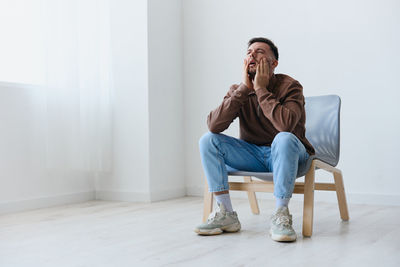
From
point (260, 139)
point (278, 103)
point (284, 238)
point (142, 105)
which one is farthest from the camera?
point (142, 105)

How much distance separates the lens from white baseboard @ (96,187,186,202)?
11.5 feet

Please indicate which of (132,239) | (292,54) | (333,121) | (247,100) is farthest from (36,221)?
(292,54)

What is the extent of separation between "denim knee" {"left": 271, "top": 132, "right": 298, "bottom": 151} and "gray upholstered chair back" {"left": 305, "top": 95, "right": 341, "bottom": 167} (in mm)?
493

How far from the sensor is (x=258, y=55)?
2250 mm

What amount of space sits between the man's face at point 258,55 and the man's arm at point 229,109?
10 centimetres

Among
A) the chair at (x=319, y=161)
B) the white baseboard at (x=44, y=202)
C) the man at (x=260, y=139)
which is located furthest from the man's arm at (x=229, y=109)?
the white baseboard at (x=44, y=202)

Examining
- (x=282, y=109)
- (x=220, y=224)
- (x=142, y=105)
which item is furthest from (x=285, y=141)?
(x=142, y=105)

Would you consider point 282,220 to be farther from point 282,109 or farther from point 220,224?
point 282,109

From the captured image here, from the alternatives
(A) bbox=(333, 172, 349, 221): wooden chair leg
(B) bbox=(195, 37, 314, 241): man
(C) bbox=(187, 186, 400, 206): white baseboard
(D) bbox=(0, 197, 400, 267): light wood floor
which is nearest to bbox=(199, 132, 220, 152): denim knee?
(B) bbox=(195, 37, 314, 241): man

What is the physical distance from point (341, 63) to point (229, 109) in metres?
1.41

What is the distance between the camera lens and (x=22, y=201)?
3.09 m

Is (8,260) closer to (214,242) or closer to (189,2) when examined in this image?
(214,242)

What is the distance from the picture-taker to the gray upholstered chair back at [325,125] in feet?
8.34

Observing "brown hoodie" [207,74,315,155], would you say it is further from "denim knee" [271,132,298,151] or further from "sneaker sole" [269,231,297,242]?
"sneaker sole" [269,231,297,242]
